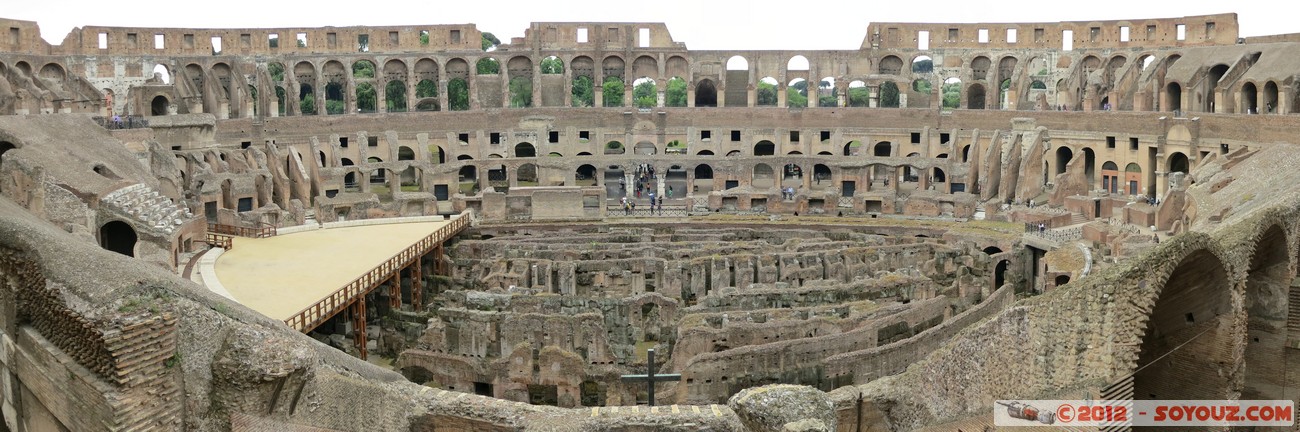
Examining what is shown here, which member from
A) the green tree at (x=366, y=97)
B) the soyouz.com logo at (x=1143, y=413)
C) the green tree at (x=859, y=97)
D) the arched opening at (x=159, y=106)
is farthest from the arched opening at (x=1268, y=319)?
the green tree at (x=859, y=97)

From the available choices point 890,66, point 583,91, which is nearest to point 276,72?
point 583,91

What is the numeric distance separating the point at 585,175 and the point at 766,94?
28261 mm

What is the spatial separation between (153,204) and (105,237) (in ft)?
5.09

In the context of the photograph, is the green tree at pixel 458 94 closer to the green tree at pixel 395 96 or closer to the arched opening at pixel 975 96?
the green tree at pixel 395 96

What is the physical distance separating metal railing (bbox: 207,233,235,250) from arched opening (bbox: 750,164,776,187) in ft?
72.6

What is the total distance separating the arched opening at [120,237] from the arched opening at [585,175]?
20.4 m

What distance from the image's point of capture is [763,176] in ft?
169

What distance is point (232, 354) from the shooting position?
50.3 feet

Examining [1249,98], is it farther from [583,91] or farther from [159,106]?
[159,106]

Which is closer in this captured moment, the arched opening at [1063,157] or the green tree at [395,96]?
the arched opening at [1063,157]

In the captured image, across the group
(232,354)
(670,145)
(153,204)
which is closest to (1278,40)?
(670,145)

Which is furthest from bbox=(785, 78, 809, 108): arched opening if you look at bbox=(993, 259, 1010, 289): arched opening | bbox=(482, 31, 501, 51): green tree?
bbox=(993, 259, 1010, 289): arched opening

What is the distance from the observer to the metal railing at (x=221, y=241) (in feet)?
115

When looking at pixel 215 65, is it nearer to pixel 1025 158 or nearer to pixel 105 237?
pixel 105 237
